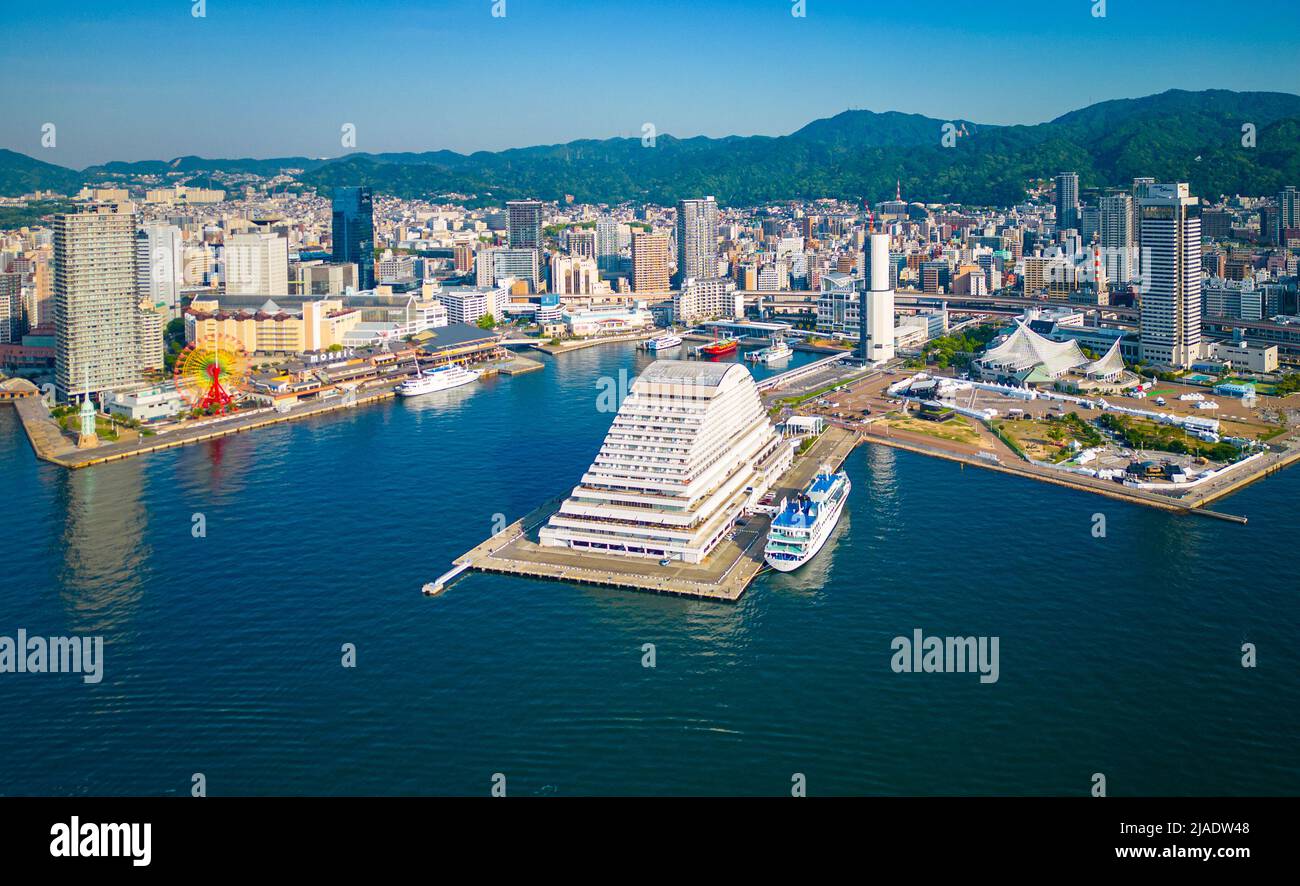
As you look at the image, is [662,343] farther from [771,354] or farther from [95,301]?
[95,301]

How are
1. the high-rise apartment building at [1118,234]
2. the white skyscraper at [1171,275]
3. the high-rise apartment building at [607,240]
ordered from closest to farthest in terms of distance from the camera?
1. the white skyscraper at [1171,275]
2. the high-rise apartment building at [1118,234]
3. the high-rise apartment building at [607,240]

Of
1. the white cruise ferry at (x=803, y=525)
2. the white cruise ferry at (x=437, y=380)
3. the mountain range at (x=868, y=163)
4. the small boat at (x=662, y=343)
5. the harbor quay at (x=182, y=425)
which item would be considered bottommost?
the white cruise ferry at (x=803, y=525)

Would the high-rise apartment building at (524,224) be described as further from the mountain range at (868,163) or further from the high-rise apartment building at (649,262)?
the mountain range at (868,163)

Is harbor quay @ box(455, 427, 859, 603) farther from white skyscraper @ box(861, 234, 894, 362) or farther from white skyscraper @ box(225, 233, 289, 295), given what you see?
white skyscraper @ box(225, 233, 289, 295)

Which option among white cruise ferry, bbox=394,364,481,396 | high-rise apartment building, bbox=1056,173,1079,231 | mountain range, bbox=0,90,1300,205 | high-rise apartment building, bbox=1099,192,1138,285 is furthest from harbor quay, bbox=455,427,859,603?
high-rise apartment building, bbox=1056,173,1079,231

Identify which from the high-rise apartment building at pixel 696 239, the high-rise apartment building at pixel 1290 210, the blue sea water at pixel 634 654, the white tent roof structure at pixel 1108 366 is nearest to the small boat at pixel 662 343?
the high-rise apartment building at pixel 696 239

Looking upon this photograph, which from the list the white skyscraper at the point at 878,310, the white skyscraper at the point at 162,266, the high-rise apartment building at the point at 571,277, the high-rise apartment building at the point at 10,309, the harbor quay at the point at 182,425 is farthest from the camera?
the high-rise apartment building at the point at 571,277
